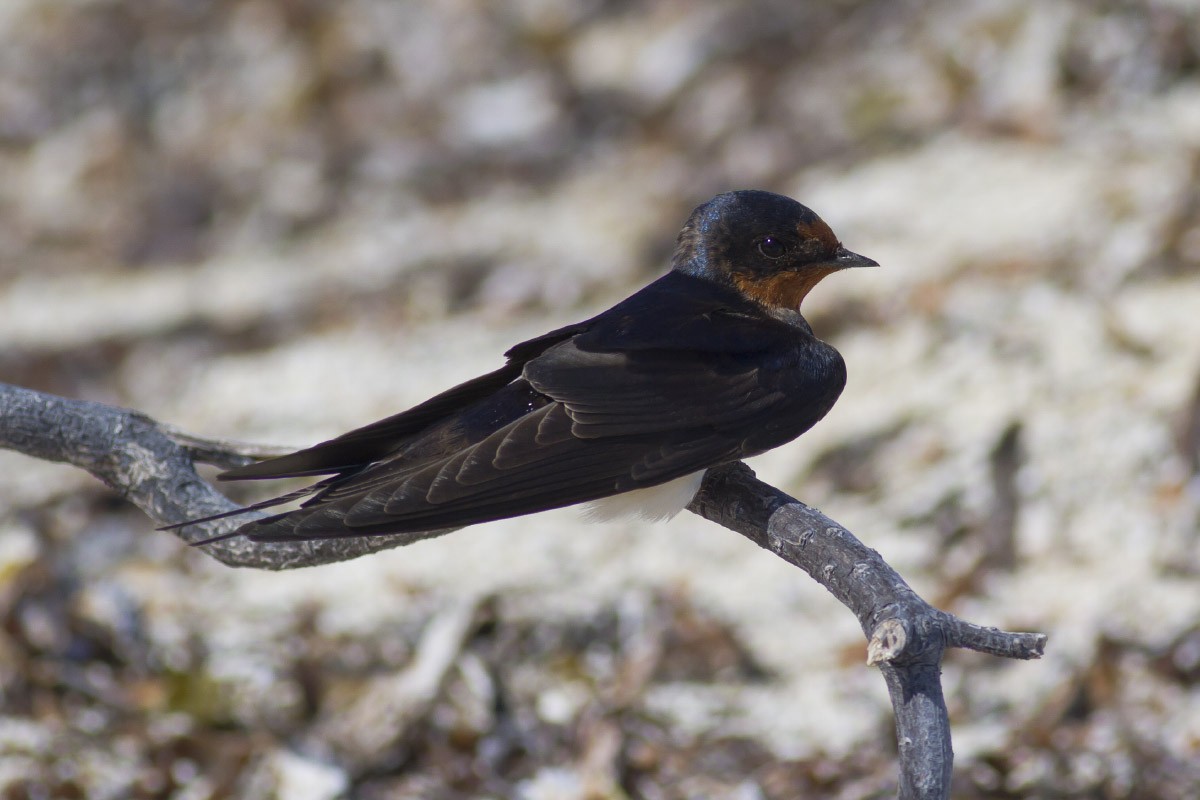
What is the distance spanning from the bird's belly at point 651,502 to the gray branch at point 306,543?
0.04m

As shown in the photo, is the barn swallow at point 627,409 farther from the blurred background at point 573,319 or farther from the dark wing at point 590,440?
the blurred background at point 573,319

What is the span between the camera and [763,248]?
2861mm

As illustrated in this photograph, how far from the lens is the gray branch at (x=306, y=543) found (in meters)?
1.99

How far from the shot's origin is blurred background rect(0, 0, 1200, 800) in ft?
12.7

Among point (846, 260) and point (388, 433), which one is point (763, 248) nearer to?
point (846, 260)

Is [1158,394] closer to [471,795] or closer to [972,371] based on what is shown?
[972,371]

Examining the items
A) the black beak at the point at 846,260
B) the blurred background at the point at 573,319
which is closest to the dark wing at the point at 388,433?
the black beak at the point at 846,260

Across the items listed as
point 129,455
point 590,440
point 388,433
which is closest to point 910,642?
point 590,440

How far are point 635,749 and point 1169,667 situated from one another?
4.91 feet

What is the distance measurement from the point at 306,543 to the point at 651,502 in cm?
64

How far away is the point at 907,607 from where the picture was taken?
2.00 m

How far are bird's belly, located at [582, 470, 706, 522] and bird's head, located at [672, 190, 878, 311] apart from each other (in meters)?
0.50

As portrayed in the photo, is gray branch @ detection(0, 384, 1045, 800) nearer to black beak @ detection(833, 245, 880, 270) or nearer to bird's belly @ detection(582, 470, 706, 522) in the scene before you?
bird's belly @ detection(582, 470, 706, 522)

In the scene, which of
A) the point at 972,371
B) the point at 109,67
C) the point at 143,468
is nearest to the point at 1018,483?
the point at 972,371
